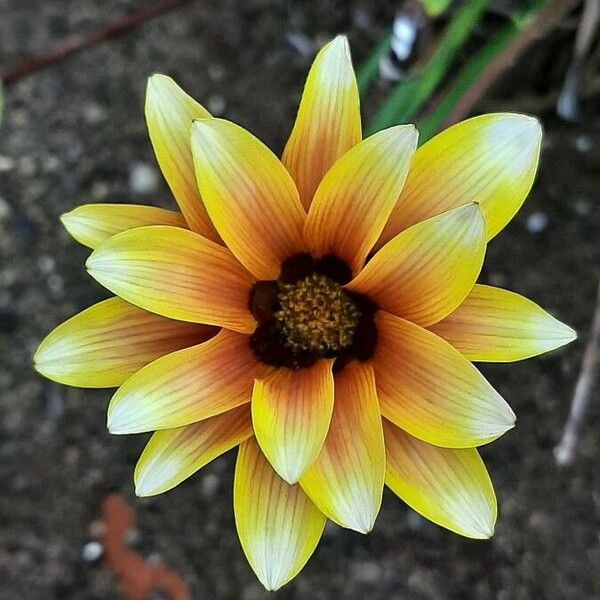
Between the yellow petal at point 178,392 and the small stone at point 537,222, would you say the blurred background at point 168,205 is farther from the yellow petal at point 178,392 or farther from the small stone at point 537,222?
the yellow petal at point 178,392

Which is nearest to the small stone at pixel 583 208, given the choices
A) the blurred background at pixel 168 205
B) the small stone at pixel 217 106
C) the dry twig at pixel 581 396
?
the blurred background at pixel 168 205

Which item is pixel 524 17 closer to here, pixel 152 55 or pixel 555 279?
pixel 555 279

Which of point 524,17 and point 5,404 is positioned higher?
point 524,17

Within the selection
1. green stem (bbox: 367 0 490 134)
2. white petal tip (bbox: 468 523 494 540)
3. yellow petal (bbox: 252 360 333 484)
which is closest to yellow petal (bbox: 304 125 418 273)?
yellow petal (bbox: 252 360 333 484)

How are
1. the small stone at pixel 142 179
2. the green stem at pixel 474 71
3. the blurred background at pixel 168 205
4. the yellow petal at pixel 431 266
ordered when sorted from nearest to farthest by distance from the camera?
the yellow petal at pixel 431 266
the green stem at pixel 474 71
the blurred background at pixel 168 205
the small stone at pixel 142 179

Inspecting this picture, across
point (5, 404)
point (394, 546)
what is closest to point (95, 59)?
point (5, 404)
